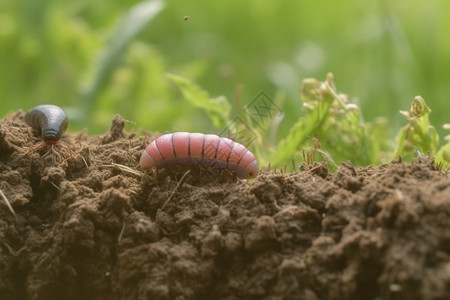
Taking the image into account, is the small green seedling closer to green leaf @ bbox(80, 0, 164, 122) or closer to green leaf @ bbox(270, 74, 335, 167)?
green leaf @ bbox(270, 74, 335, 167)

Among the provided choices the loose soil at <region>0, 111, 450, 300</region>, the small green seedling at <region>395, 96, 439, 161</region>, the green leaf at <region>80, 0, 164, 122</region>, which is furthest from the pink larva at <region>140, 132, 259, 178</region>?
the green leaf at <region>80, 0, 164, 122</region>

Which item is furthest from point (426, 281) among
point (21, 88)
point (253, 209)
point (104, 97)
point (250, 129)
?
point (21, 88)

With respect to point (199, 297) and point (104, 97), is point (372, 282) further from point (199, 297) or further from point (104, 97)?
point (104, 97)

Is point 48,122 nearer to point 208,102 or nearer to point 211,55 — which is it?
point 208,102

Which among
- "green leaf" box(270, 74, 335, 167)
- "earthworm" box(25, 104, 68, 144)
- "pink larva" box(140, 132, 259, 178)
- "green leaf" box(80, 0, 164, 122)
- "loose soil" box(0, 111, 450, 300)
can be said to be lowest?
"loose soil" box(0, 111, 450, 300)

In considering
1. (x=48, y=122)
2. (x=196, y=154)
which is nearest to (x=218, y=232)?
(x=196, y=154)

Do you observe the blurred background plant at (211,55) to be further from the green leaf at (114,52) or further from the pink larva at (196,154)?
the pink larva at (196,154)
